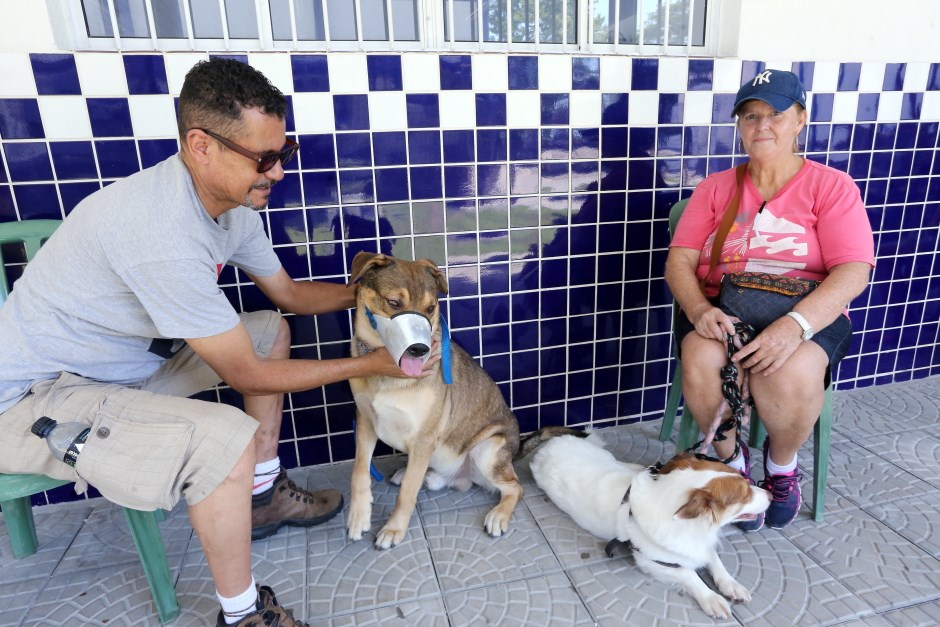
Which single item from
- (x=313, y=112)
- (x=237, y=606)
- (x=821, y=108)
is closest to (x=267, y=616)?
(x=237, y=606)

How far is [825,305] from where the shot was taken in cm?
211

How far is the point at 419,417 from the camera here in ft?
7.20

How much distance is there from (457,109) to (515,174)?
401 mm

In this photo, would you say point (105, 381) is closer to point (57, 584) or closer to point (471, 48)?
point (57, 584)

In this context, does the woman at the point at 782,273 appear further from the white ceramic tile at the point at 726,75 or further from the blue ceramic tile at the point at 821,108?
the blue ceramic tile at the point at 821,108

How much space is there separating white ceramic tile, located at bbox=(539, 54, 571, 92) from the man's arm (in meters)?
1.30

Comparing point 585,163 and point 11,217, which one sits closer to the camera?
point 11,217

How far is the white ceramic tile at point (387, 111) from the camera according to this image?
246cm

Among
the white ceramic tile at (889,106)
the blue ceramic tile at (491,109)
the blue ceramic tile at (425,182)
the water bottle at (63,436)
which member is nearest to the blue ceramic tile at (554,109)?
the blue ceramic tile at (491,109)

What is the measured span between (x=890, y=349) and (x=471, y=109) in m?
2.96

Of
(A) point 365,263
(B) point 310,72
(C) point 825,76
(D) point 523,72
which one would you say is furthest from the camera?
(C) point 825,76

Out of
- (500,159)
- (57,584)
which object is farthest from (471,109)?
(57,584)

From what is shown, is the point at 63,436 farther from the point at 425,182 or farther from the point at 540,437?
the point at 540,437

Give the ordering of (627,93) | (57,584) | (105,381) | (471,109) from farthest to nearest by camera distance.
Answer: (627,93)
(471,109)
(57,584)
(105,381)
